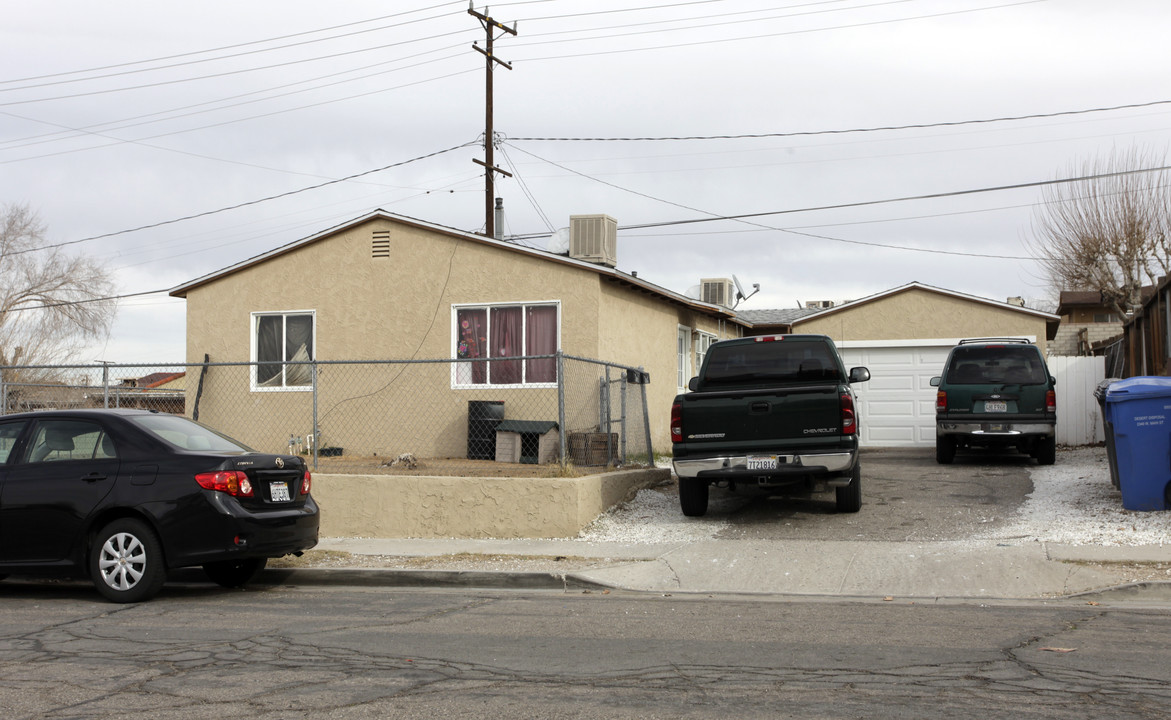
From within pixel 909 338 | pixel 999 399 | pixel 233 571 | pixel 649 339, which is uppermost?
pixel 909 338

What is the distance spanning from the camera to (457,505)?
11656mm

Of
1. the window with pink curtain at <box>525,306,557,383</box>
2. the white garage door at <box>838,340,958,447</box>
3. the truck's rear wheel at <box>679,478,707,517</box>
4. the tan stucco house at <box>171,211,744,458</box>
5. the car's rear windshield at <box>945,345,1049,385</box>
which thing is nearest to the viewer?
the truck's rear wheel at <box>679,478,707,517</box>

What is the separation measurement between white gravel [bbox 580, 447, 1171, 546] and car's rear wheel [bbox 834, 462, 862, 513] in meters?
1.36

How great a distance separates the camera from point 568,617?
25.3 ft

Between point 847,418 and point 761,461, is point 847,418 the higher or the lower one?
the higher one

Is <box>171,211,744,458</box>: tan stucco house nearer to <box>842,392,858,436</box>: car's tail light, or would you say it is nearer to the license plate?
the license plate

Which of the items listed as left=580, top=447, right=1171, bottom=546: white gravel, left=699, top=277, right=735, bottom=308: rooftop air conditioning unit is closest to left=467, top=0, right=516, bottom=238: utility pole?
left=699, top=277, right=735, bottom=308: rooftop air conditioning unit

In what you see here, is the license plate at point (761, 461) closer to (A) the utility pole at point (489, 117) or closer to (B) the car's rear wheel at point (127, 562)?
(B) the car's rear wheel at point (127, 562)

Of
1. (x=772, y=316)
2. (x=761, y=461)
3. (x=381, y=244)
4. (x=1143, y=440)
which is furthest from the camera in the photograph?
(x=772, y=316)

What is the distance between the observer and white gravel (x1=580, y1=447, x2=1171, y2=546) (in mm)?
10055

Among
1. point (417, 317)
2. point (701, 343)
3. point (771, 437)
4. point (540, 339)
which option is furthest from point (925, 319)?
point (771, 437)

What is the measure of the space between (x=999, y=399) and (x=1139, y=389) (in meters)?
4.87

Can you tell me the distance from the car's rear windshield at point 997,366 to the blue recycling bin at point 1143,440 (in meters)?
4.75

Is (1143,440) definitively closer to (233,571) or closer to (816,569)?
(816,569)
